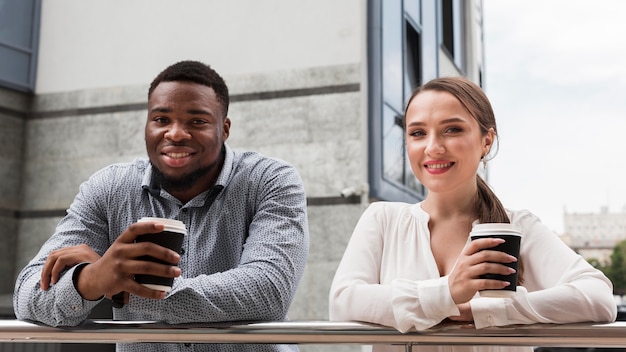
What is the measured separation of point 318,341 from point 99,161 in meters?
6.70

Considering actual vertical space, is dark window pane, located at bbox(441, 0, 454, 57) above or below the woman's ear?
above

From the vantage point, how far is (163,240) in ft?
5.30

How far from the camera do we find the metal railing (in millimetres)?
1517

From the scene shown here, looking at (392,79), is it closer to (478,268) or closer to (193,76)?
(193,76)

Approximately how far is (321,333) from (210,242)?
0.76 meters

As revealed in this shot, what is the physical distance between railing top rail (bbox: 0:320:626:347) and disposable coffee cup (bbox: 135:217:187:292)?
113 mm

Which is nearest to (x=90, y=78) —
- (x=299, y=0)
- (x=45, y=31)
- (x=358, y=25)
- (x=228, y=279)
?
(x=45, y=31)

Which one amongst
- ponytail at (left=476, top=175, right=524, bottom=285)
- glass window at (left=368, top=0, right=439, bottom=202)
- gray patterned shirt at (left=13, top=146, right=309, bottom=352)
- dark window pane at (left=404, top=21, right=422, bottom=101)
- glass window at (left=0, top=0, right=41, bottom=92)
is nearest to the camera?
gray patterned shirt at (left=13, top=146, right=309, bottom=352)

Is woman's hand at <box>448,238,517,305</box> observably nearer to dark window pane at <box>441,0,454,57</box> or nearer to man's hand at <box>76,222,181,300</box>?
man's hand at <box>76,222,181,300</box>

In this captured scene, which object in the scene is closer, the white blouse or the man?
the white blouse

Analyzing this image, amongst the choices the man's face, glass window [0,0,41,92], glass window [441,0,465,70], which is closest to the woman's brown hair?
the man's face

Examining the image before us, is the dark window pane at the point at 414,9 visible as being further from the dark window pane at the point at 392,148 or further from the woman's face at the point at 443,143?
the woman's face at the point at 443,143

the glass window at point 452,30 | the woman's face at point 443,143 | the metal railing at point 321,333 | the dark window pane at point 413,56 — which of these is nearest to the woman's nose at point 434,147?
the woman's face at point 443,143

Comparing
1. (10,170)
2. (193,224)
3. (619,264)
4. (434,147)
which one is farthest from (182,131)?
(619,264)
